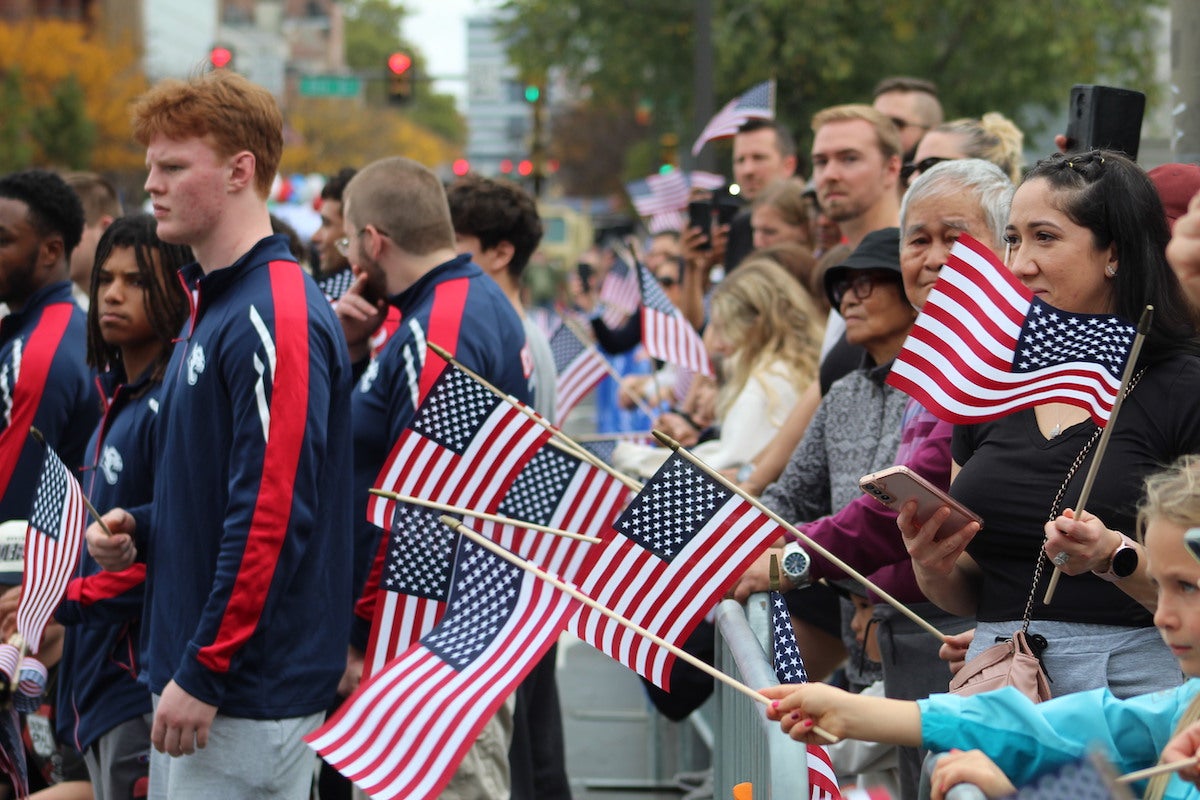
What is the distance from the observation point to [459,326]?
18.7 feet

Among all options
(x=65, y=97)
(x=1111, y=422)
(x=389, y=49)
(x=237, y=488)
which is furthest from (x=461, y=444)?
(x=389, y=49)

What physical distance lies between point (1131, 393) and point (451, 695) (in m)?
1.72

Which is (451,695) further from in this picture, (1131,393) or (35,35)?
(35,35)

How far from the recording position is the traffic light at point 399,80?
1257 inches

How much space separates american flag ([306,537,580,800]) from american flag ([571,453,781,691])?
277 mm

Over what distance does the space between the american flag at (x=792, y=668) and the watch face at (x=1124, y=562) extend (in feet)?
2.37

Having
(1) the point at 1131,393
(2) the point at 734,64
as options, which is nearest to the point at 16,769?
(1) the point at 1131,393

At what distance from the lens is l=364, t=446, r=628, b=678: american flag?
190 inches

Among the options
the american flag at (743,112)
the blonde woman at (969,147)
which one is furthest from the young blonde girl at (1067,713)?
the american flag at (743,112)

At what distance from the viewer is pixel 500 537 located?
202 inches

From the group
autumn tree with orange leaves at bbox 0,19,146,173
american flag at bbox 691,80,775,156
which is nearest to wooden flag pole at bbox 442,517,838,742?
american flag at bbox 691,80,775,156

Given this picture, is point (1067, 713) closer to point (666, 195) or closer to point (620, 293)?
point (620, 293)

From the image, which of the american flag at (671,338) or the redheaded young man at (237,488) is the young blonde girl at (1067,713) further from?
the american flag at (671,338)

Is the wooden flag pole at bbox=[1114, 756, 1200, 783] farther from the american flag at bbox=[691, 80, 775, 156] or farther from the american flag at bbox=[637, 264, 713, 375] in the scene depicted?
the american flag at bbox=[691, 80, 775, 156]
